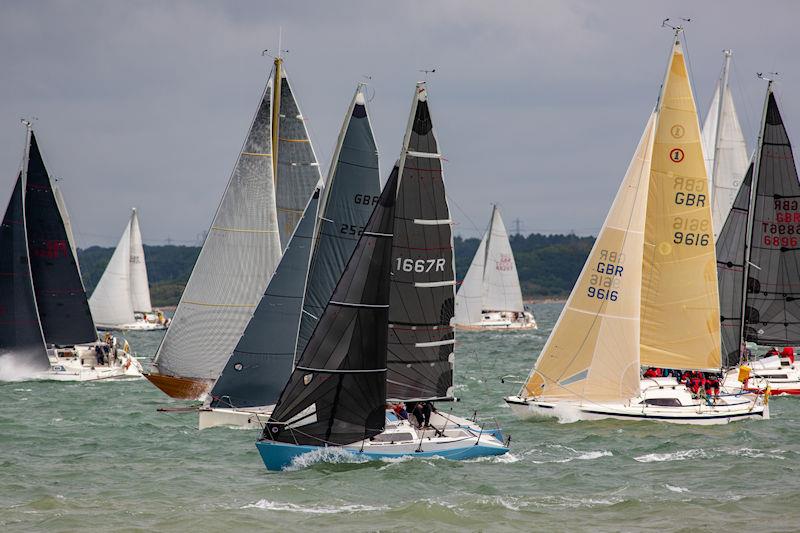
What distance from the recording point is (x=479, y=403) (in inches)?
1515

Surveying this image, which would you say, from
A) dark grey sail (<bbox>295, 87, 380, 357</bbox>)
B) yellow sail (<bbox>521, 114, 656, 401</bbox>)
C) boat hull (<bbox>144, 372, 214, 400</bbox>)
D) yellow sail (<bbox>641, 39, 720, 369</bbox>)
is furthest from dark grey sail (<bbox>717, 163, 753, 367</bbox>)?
boat hull (<bbox>144, 372, 214, 400</bbox>)

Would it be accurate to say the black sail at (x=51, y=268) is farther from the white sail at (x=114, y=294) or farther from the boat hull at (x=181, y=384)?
the white sail at (x=114, y=294)

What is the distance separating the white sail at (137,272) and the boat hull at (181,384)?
192ft

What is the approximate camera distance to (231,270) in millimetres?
32500

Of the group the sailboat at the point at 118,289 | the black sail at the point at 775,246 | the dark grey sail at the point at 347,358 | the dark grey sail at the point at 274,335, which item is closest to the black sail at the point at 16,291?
the dark grey sail at the point at 274,335

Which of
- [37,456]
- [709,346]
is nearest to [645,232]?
[709,346]

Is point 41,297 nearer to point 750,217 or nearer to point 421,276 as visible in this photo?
point 421,276

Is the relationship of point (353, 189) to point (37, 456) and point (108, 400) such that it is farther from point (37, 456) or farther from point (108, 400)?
point (108, 400)

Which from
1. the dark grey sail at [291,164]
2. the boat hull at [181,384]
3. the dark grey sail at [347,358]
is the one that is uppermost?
the dark grey sail at [291,164]

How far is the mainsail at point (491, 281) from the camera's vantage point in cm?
9000

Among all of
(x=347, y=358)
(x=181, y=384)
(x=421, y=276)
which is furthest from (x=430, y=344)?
(x=181, y=384)

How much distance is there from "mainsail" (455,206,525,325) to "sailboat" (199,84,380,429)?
59.8 m

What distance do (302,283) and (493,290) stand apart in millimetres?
66825

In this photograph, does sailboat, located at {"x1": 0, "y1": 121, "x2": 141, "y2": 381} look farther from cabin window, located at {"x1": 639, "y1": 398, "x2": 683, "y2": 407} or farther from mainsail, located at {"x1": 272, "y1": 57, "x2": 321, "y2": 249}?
cabin window, located at {"x1": 639, "y1": 398, "x2": 683, "y2": 407}
